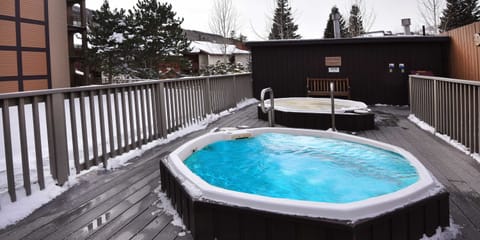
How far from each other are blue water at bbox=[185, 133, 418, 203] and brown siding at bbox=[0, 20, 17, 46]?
9264mm

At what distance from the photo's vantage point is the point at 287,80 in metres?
10.6

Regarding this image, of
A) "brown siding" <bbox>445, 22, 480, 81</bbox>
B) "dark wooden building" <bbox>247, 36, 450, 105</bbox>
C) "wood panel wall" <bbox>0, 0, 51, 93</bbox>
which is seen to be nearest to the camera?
"brown siding" <bbox>445, 22, 480, 81</bbox>

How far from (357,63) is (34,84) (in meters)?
9.86

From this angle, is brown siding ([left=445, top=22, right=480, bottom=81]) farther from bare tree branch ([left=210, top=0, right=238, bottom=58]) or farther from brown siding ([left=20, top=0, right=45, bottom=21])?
bare tree branch ([left=210, top=0, right=238, bottom=58])

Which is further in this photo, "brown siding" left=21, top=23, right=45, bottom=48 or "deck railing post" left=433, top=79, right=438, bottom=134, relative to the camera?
"brown siding" left=21, top=23, right=45, bottom=48

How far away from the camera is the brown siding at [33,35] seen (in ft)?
37.7

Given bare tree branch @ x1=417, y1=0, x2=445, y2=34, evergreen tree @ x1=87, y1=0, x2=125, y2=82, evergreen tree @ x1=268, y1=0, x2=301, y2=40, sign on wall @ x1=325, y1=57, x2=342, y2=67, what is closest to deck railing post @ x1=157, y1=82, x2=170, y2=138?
sign on wall @ x1=325, y1=57, x2=342, y2=67

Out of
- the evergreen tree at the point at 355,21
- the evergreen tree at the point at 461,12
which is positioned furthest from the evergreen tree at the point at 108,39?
the evergreen tree at the point at 461,12

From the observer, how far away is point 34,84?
11930 millimetres

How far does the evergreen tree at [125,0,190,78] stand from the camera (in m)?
17.5

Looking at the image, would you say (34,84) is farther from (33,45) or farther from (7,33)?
(7,33)

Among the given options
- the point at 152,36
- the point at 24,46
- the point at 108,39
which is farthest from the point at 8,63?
the point at 152,36

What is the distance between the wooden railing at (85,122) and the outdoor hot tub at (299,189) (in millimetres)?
809

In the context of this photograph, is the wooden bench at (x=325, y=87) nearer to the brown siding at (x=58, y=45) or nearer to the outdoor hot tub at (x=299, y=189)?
the outdoor hot tub at (x=299, y=189)
